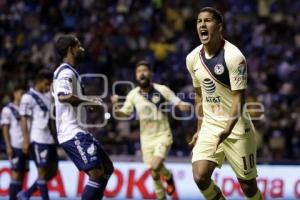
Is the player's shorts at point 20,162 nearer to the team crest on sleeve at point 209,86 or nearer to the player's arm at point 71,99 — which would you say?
the player's arm at point 71,99

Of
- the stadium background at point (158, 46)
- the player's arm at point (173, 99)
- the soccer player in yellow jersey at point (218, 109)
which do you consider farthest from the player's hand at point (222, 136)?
the stadium background at point (158, 46)

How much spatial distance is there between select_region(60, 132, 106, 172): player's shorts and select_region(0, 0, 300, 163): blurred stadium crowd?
24.4 feet

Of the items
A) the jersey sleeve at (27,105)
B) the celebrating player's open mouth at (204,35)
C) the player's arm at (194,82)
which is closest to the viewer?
the celebrating player's open mouth at (204,35)

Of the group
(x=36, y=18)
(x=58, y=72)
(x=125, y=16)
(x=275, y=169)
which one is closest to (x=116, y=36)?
(x=125, y=16)

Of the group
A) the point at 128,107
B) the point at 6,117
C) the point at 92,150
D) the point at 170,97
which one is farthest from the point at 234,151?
the point at 6,117

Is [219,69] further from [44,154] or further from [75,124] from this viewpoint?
[44,154]

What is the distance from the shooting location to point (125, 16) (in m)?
22.0

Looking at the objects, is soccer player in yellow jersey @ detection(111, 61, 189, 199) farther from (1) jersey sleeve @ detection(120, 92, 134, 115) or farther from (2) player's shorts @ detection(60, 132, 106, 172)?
(2) player's shorts @ detection(60, 132, 106, 172)

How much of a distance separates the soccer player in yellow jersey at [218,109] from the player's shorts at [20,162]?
4.69 metres

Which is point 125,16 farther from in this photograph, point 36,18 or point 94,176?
point 94,176

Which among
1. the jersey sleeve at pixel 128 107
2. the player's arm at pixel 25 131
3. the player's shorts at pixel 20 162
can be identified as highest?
the jersey sleeve at pixel 128 107

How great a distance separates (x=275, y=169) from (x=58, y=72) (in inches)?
272

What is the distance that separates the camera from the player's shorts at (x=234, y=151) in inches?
366

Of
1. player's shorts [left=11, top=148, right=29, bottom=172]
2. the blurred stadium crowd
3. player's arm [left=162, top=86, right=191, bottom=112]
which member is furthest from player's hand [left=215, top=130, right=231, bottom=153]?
the blurred stadium crowd
